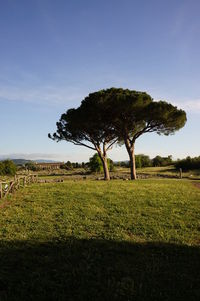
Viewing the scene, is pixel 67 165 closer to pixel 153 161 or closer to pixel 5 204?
pixel 153 161

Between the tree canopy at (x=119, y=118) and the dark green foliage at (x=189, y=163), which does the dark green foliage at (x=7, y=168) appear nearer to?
the tree canopy at (x=119, y=118)

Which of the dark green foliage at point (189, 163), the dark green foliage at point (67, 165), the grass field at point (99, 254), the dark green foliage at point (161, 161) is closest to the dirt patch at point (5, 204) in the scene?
the grass field at point (99, 254)

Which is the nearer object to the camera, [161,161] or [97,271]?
[97,271]

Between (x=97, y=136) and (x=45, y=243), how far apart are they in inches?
1084

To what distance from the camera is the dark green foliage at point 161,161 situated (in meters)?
65.2

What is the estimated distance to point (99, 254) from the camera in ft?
19.4

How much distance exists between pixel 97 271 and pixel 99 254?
0.98 metres

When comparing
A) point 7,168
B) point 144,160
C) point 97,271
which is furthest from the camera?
point 144,160

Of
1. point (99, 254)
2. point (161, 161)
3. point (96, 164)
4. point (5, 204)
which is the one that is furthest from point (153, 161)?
point (99, 254)

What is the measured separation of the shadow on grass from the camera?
4109 millimetres

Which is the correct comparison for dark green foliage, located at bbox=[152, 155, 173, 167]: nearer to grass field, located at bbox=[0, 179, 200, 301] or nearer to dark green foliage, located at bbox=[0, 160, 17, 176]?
dark green foliage, located at bbox=[0, 160, 17, 176]

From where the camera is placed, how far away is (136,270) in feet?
16.7

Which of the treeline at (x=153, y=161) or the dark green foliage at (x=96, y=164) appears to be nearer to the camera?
the dark green foliage at (x=96, y=164)

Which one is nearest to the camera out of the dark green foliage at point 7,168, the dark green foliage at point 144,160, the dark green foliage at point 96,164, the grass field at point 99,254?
the grass field at point 99,254
